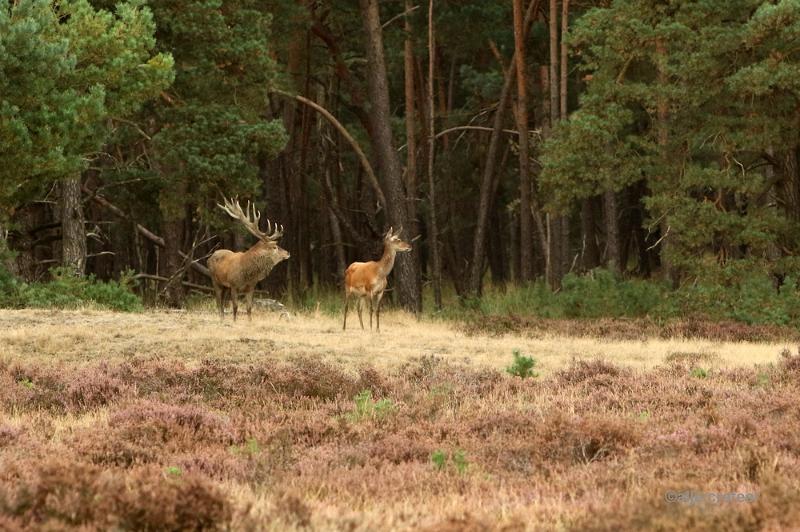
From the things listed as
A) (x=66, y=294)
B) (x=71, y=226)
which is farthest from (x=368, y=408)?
(x=71, y=226)

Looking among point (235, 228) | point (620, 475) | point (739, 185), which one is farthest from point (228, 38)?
point (620, 475)

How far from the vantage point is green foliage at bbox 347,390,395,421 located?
36.7 feet

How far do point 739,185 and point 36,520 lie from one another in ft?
62.5

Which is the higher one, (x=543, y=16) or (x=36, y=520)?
(x=543, y=16)

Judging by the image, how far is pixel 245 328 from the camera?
60.7 ft

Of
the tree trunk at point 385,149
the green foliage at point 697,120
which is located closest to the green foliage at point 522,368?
the green foliage at point 697,120

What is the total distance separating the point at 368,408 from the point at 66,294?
1279 cm

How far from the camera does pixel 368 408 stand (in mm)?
11547

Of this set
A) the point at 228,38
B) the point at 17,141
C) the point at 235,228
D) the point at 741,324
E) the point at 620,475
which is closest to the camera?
the point at 620,475

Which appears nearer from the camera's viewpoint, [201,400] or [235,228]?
[201,400]

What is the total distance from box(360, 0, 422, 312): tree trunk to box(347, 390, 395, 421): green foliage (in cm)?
1741

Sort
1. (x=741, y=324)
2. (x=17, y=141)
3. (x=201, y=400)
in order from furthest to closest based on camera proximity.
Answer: (x=741, y=324), (x=17, y=141), (x=201, y=400)

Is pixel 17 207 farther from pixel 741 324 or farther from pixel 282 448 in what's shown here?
pixel 282 448

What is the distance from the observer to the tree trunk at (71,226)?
82.2ft
